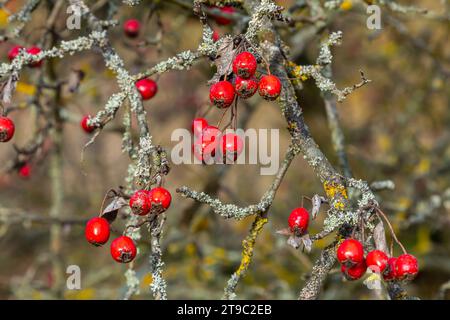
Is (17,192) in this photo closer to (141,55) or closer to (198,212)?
(198,212)

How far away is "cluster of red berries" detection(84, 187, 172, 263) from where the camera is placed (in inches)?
62.8

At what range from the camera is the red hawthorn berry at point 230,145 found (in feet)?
5.62

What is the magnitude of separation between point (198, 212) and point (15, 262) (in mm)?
2176

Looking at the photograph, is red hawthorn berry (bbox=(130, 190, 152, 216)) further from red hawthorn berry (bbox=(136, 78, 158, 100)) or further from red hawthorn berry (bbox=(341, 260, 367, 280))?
red hawthorn berry (bbox=(136, 78, 158, 100))

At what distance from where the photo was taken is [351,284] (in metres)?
3.37

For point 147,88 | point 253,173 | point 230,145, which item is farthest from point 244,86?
point 253,173

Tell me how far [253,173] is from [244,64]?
3.71 m

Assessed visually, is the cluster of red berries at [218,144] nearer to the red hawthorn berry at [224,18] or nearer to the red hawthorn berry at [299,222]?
the red hawthorn berry at [299,222]

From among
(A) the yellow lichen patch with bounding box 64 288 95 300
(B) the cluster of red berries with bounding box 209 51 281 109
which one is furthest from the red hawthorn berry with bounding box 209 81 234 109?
(A) the yellow lichen patch with bounding box 64 288 95 300

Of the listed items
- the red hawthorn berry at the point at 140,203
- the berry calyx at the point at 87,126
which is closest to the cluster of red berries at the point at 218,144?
the red hawthorn berry at the point at 140,203

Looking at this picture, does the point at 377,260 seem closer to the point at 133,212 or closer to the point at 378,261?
the point at 378,261

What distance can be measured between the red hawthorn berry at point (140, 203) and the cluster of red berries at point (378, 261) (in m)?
0.51

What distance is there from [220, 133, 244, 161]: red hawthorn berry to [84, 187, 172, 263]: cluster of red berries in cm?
22

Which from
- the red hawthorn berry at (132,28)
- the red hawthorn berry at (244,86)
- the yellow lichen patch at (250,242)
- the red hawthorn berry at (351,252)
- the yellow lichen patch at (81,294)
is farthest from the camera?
the yellow lichen patch at (81,294)
